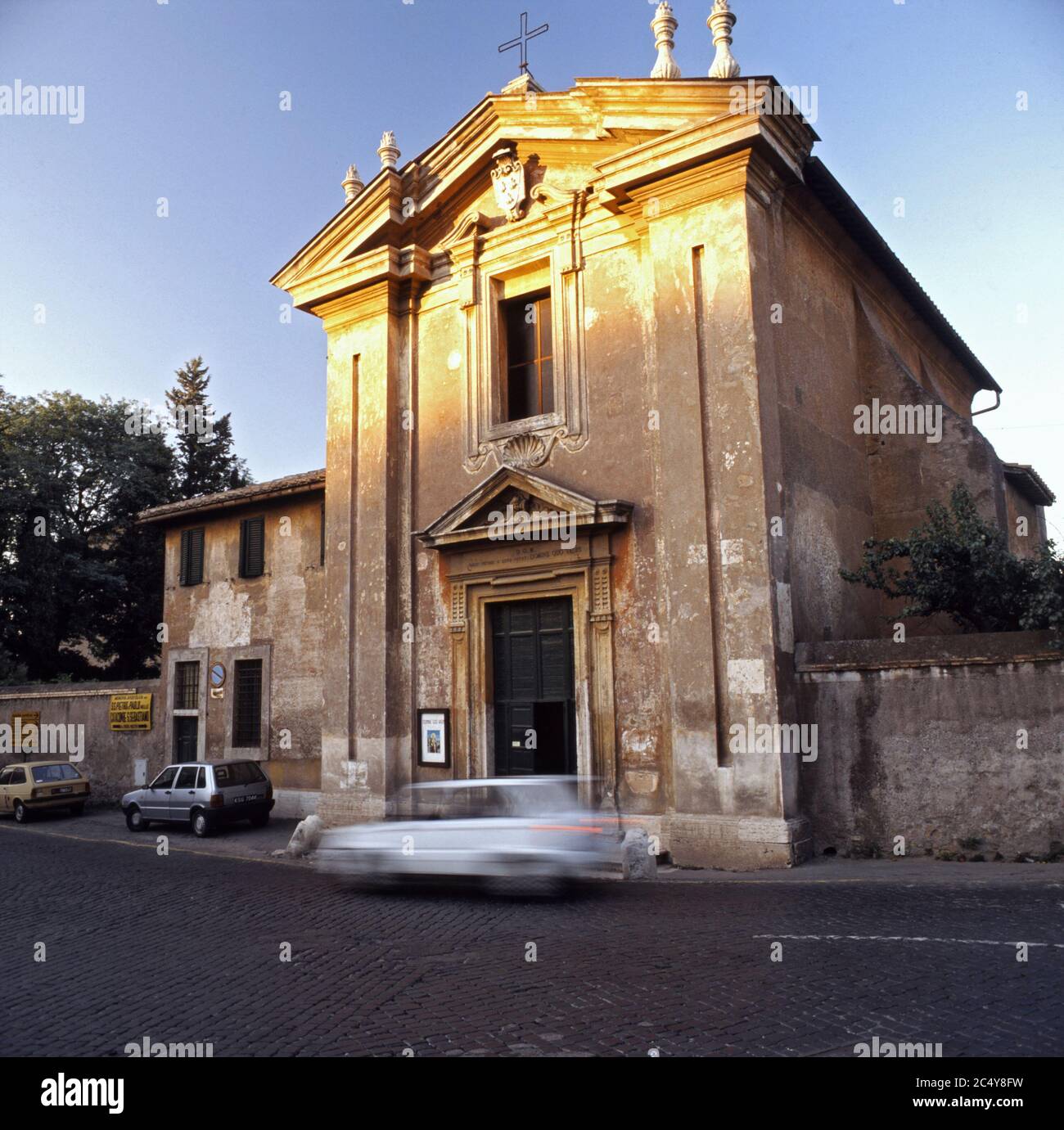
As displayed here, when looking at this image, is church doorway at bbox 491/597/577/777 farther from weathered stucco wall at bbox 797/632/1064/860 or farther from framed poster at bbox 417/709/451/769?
weathered stucco wall at bbox 797/632/1064/860

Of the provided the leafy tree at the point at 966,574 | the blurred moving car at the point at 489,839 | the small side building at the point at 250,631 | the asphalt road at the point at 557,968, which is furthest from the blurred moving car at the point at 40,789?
the leafy tree at the point at 966,574

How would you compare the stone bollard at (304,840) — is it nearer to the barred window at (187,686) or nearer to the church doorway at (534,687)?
the church doorway at (534,687)

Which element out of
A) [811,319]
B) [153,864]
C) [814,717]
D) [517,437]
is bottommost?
[153,864]

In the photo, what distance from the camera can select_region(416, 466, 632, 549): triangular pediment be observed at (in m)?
13.5

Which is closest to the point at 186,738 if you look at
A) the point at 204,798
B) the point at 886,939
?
the point at 204,798

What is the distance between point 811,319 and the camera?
1466 cm

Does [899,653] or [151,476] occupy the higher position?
[151,476]

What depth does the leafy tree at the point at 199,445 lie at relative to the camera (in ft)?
131

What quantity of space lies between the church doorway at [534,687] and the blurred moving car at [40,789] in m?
12.4

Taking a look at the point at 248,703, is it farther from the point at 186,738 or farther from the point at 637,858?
the point at 637,858

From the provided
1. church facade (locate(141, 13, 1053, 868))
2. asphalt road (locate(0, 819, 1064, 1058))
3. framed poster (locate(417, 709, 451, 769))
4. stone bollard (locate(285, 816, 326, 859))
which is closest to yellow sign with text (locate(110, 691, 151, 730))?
church facade (locate(141, 13, 1053, 868))
